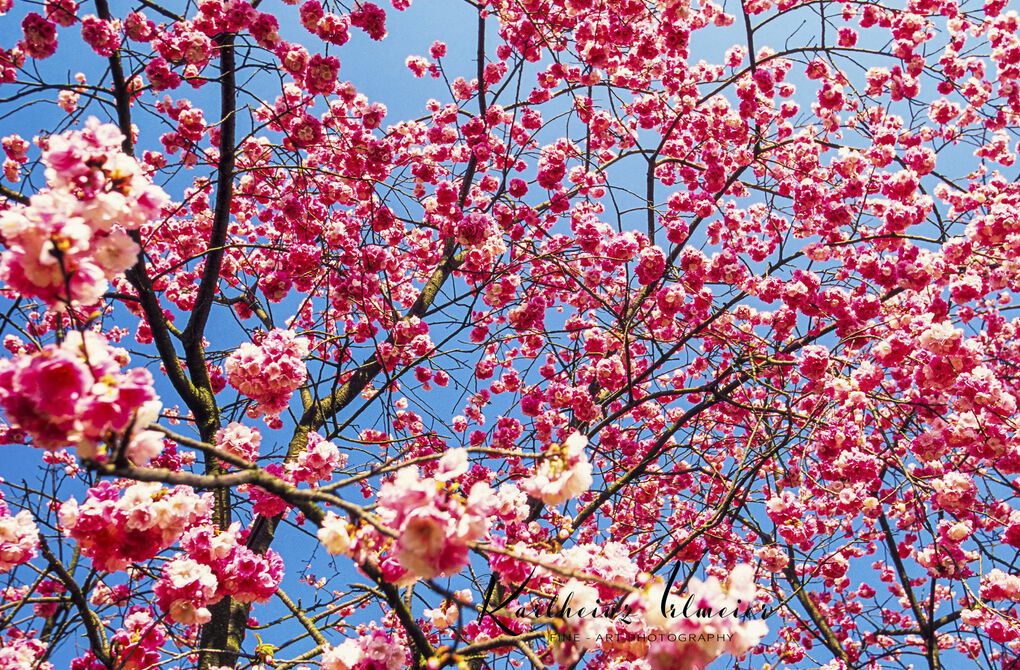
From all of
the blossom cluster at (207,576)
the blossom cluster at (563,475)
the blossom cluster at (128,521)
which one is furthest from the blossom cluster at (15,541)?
the blossom cluster at (563,475)

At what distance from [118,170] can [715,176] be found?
5907mm

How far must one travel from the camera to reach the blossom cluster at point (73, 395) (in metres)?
1.36

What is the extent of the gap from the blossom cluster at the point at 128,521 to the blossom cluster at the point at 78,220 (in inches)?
48.0

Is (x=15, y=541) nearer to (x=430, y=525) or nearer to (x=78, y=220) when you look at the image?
(x=78, y=220)

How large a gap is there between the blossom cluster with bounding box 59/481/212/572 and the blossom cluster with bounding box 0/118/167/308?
122cm

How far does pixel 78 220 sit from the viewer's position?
4.87ft

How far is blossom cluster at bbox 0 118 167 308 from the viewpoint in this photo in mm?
1453

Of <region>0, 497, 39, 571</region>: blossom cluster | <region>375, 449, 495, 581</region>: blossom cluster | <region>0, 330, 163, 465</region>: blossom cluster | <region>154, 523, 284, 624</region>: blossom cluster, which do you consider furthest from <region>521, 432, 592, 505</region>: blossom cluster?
<region>0, 497, 39, 571</region>: blossom cluster

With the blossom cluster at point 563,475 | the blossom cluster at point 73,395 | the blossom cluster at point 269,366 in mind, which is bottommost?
the blossom cluster at point 563,475

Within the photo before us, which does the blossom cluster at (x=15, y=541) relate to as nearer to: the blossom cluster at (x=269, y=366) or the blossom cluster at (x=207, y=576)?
the blossom cluster at (x=207, y=576)

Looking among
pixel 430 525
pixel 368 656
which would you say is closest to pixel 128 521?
pixel 368 656

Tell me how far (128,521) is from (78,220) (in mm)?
1523

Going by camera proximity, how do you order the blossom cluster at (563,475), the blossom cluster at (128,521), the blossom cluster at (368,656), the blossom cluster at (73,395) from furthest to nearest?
the blossom cluster at (368,656), the blossom cluster at (128,521), the blossom cluster at (563,475), the blossom cluster at (73,395)

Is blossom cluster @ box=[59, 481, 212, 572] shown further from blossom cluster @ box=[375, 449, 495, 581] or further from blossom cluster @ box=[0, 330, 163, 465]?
blossom cluster @ box=[375, 449, 495, 581]
